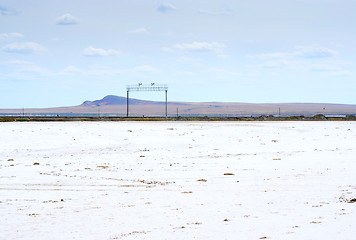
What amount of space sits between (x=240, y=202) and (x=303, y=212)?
71.8 inches

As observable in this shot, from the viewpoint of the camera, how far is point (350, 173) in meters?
15.8

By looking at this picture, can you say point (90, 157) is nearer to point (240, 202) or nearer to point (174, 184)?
point (174, 184)

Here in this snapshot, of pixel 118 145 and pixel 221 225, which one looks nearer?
pixel 221 225

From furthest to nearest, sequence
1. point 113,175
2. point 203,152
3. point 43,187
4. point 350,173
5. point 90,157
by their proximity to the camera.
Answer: point 203,152
point 90,157
point 113,175
point 350,173
point 43,187

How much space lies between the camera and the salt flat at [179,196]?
928 centimetres

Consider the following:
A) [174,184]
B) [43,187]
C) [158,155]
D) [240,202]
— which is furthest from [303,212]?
[158,155]

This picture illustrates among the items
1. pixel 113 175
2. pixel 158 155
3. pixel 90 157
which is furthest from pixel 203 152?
pixel 113 175

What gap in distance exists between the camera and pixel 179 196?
12852mm

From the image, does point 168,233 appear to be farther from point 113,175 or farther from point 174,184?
point 113,175

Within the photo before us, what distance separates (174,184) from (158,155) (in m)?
9.17

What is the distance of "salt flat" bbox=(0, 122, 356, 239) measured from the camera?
928 centimetres

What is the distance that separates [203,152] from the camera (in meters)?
25.6

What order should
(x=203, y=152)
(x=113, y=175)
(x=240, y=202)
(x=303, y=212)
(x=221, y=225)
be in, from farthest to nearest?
(x=203, y=152)
(x=113, y=175)
(x=240, y=202)
(x=303, y=212)
(x=221, y=225)

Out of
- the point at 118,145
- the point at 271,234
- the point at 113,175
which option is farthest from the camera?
the point at 118,145
